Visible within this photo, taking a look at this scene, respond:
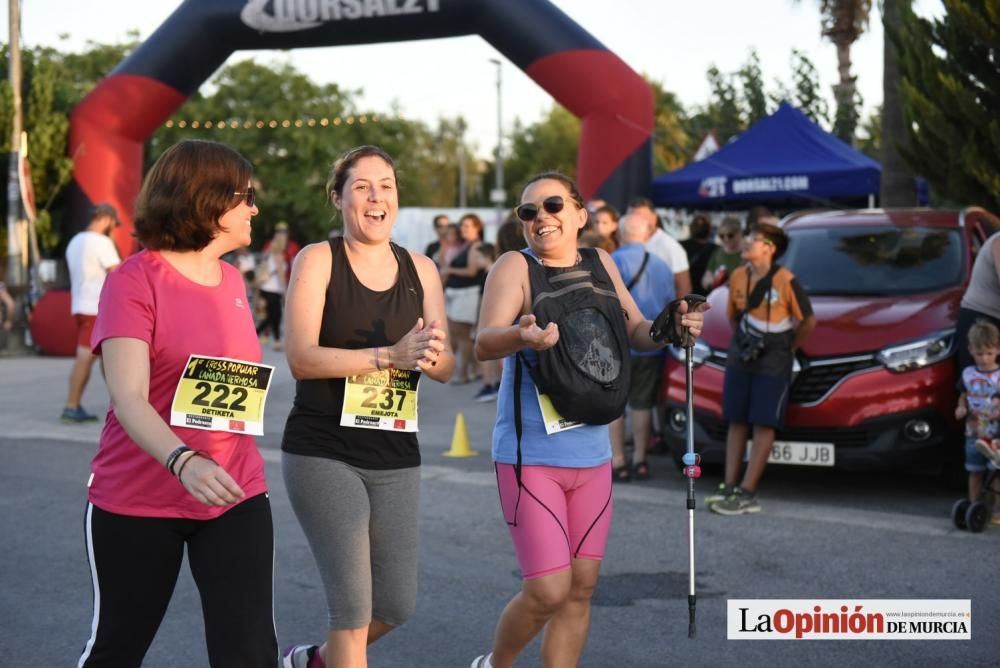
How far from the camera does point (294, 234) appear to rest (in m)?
51.9

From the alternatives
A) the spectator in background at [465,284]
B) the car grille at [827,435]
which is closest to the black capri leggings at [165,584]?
the car grille at [827,435]

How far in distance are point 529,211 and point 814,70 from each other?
69.7 feet

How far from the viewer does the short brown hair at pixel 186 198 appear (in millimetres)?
3205

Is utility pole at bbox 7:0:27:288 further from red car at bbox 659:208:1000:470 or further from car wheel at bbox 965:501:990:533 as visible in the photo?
car wheel at bbox 965:501:990:533

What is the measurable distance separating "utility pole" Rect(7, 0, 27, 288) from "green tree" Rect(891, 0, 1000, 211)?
13420 millimetres

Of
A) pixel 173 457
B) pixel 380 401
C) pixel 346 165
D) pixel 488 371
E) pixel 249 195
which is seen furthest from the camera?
pixel 488 371

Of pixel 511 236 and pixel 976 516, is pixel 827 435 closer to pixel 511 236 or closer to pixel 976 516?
pixel 976 516

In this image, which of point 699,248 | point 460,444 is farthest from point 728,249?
point 460,444

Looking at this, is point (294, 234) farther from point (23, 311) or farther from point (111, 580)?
point (111, 580)

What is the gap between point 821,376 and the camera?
7.54 m

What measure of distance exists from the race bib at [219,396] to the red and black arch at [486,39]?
42.1 ft

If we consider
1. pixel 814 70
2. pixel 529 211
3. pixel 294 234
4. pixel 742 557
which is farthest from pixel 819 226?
pixel 294 234

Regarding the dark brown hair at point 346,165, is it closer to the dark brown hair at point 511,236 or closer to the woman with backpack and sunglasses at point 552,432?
the woman with backpack and sunglasses at point 552,432

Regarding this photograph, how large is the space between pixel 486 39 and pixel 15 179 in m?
8.36
